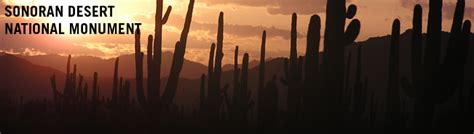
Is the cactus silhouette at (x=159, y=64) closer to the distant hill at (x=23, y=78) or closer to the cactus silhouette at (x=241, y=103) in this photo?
the cactus silhouette at (x=241, y=103)

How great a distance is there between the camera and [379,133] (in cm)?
1881

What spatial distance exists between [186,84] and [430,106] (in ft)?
364

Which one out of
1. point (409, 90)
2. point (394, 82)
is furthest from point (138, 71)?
point (409, 90)

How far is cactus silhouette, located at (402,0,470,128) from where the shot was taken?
13164 millimetres

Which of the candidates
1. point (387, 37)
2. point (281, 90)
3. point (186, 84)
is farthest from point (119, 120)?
A: point (186, 84)

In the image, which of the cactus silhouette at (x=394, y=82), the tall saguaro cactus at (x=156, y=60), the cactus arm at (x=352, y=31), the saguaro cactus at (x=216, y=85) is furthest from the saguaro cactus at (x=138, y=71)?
the cactus arm at (x=352, y=31)

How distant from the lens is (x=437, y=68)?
13195 millimetres

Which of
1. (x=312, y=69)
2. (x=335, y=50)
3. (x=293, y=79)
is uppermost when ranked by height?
(x=335, y=50)

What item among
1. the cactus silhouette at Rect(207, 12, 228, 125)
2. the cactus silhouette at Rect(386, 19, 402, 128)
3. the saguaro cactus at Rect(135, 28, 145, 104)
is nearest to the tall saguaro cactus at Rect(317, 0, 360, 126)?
the cactus silhouette at Rect(386, 19, 402, 128)

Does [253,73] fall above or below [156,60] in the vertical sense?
below

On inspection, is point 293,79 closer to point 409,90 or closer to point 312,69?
point 312,69

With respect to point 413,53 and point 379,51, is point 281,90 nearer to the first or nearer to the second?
point 379,51

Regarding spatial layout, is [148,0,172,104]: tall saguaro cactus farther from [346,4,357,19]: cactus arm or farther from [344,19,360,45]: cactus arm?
[344,19,360,45]: cactus arm

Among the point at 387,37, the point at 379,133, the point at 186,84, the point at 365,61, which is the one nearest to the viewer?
the point at 379,133
